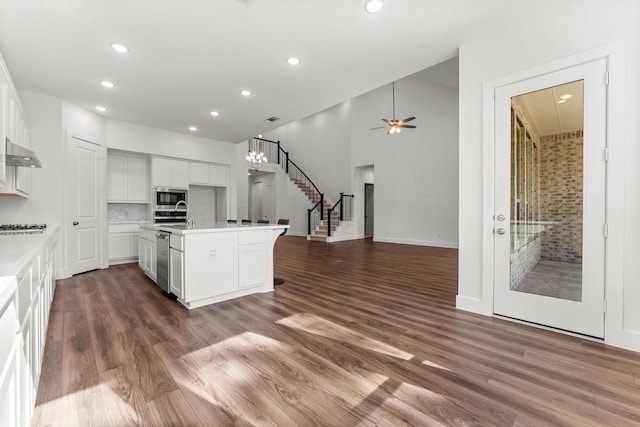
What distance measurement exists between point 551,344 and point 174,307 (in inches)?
145

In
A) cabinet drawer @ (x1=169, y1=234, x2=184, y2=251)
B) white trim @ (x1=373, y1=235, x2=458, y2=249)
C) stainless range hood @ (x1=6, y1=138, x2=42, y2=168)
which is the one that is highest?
stainless range hood @ (x1=6, y1=138, x2=42, y2=168)

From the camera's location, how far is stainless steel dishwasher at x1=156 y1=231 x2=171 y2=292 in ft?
12.0

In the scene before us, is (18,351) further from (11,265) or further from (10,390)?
(11,265)

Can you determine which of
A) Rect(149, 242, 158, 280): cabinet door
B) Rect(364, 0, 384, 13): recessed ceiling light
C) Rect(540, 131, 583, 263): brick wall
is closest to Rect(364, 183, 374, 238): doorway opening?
Rect(149, 242, 158, 280): cabinet door

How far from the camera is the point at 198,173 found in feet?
22.5

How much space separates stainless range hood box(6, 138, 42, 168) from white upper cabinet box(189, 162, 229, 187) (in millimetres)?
3506

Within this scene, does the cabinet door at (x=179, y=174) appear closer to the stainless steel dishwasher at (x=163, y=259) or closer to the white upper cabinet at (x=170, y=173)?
the white upper cabinet at (x=170, y=173)

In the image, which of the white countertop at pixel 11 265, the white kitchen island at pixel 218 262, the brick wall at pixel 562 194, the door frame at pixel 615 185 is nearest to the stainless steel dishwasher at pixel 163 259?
the white kitchen island at pixel 218 262

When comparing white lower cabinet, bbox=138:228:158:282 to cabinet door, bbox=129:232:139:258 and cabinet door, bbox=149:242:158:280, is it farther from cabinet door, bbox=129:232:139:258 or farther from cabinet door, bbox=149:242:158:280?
cabinet door, bbox=129:232:139:258

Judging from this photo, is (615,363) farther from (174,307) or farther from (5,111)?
(5,111)

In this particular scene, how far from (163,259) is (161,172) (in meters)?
3.15

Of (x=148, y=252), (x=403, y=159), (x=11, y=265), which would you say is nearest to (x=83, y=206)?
(x=148, y=252)

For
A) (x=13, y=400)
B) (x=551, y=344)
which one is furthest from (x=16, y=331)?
(x=551, y=344)

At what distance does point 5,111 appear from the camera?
110 inches
